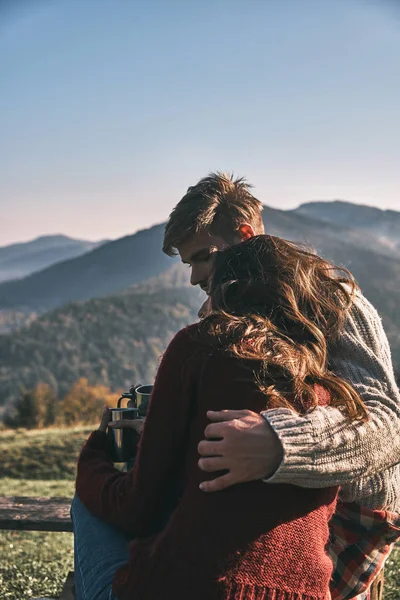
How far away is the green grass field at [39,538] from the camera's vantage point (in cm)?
342

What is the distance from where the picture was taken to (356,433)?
153cm

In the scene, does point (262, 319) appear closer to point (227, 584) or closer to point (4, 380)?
point (227, 584)

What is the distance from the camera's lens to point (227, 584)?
133 centimetres

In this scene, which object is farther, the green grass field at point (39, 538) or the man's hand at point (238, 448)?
the green grass field at point (39, 538)

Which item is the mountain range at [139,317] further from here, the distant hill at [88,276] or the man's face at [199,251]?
the man's face at [199,251]

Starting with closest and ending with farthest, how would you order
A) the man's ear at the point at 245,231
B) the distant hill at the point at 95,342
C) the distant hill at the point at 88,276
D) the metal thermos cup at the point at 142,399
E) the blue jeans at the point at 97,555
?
1. the blue jeans at the point at 97,555
2. the metal thermos cup at the point at 142,399
3. the man's ear at the point at 245,231
4. the distant hill at the point at 95,342
5. the distant hill at the point at 88,276

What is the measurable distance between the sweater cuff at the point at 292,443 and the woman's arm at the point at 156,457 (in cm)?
19

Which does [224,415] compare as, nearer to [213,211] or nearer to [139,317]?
[213,211]

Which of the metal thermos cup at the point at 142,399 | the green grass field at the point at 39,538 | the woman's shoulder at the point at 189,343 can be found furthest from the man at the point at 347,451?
the green grass field at the point at 39,538

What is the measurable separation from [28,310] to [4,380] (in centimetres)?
6226

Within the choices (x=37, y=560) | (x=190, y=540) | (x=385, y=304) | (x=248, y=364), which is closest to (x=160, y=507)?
(x=190, y=540)

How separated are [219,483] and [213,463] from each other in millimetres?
42

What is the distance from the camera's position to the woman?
53.2 inches

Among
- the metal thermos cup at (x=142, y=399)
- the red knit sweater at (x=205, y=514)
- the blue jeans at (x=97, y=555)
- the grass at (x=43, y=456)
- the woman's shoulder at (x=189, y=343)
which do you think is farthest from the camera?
the grass at (x=43, y=456)
